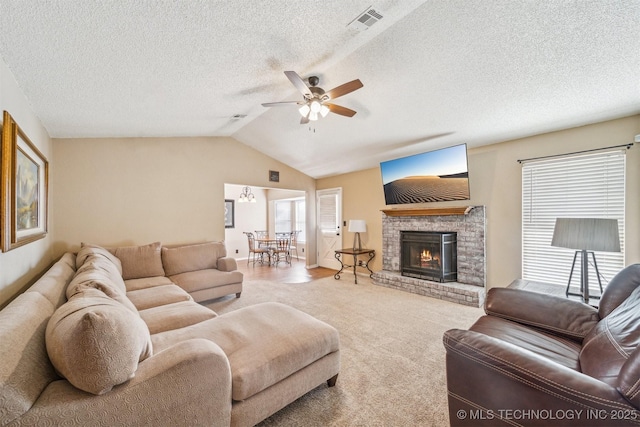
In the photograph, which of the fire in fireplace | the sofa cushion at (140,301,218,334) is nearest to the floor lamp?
the fire in fireplace

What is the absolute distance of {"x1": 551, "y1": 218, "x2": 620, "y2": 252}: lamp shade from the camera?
2.23m

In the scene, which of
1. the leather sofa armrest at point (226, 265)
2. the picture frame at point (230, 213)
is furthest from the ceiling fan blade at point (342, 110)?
the picture frame at point (230, 213)

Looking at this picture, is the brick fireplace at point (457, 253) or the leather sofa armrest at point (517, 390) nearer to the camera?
the leather sofa armrest at point (517, 390)

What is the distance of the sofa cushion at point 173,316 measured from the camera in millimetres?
2084

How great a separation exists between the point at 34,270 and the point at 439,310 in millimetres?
4455

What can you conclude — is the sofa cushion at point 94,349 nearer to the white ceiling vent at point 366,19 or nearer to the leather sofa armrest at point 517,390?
the leather sofa armrest at point 517,390

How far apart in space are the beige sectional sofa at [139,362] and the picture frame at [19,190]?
0.42 m

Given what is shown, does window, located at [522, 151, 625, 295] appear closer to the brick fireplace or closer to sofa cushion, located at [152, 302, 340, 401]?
the brick fireplace

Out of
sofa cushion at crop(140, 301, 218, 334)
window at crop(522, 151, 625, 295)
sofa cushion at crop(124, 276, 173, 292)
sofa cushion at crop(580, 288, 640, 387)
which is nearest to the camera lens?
sofa cushion at crop(580, 288, 640, 387)

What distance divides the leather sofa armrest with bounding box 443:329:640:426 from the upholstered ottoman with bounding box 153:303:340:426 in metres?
0.81

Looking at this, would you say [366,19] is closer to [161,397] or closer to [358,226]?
[161,397]

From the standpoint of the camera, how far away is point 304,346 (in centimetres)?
171

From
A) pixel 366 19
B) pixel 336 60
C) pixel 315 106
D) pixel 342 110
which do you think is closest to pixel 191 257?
pixel 315 106

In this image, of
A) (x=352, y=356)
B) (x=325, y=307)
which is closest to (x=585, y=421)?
(x=352, y=356)
